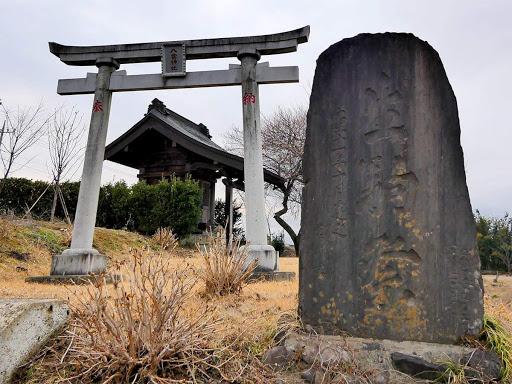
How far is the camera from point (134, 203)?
40.3ft

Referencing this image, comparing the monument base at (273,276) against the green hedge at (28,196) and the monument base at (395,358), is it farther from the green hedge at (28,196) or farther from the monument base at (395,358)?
the green hedge at (28,196)

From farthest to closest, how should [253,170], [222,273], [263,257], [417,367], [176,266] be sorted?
[253,170] → [263,257] → [222,273] → [176,266] → [417,367]

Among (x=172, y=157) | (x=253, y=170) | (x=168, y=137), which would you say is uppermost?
(x=168, y=137)

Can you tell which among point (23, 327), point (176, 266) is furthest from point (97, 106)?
point (23, 327)

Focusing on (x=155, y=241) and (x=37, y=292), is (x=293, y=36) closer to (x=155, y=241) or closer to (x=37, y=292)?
(x=37, y=292)

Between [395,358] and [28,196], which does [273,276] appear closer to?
[395,358]

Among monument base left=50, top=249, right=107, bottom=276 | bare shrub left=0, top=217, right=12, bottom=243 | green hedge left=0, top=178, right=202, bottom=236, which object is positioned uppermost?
green hedge left=0, top=178, right=202, bottom=236

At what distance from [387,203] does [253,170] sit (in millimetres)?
3763

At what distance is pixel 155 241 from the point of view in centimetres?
1112

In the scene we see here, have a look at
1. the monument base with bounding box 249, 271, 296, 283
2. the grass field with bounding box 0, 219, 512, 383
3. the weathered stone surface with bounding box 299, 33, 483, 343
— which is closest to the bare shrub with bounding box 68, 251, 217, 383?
the grass field with bounding box 0, 219, 512, 383

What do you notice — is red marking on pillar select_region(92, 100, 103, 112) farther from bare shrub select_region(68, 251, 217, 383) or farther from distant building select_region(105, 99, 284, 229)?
distant building select_region(105, 99, 284, 229)

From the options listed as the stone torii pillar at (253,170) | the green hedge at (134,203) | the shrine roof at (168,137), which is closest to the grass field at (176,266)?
the stone torii pillar at (253,170)

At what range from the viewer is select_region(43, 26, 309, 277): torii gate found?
616 cm

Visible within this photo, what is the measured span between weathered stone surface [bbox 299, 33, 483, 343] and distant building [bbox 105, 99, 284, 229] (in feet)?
27.9
